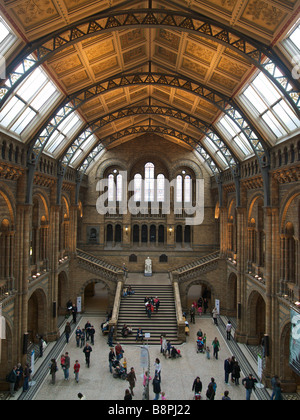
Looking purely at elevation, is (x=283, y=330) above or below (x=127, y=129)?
below

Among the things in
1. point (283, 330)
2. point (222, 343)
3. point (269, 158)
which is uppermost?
point (269, 158)

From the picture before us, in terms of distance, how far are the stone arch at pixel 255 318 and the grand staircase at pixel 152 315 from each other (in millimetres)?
5081

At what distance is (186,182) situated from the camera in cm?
3553

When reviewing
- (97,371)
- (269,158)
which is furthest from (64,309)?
(269,158)

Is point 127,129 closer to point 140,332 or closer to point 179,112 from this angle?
point 179,112

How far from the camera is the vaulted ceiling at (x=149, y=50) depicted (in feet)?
38.4

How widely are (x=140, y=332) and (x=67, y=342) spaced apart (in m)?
5.08

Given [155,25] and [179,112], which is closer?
[155,25]

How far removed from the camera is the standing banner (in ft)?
46.2

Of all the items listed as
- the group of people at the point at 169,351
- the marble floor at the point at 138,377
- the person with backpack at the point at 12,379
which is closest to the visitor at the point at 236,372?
the marble floor at the point at 138,377

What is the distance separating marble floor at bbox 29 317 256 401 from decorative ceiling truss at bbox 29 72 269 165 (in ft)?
39.3

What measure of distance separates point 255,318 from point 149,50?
18891 mm

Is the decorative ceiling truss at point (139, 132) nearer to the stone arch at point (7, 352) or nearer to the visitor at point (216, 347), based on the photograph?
the visitor at point (216, 347)

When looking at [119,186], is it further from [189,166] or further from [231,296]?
[231,296]
